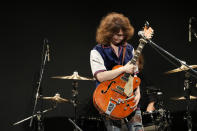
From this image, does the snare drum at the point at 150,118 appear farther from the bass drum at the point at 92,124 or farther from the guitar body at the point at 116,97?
the guitar body at the point at 116,97

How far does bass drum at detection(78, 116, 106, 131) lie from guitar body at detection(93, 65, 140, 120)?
2356 millimetres

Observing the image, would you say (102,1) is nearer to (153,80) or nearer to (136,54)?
(153,80)

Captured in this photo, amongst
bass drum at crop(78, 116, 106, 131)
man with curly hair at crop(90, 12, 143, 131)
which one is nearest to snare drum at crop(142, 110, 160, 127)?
bass drum at crop(78, 116, 106, 131)

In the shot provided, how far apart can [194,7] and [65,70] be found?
124 inches

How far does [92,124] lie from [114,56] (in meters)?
2.46

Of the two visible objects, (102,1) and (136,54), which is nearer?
(136,54)

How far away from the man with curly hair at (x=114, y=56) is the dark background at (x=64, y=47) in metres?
2.97

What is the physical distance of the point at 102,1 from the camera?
5.66 meters

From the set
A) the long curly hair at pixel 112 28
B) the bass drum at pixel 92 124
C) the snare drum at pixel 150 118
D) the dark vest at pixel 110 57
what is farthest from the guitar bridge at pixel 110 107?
the bass drum at pixel 92 124

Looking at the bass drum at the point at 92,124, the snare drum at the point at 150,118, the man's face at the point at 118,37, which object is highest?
the man's face at the point at 118,37

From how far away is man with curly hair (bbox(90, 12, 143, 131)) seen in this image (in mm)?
2248

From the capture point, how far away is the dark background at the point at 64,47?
5.13 m

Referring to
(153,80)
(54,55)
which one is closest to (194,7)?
(153,80)

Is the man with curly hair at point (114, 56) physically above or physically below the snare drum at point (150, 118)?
above
